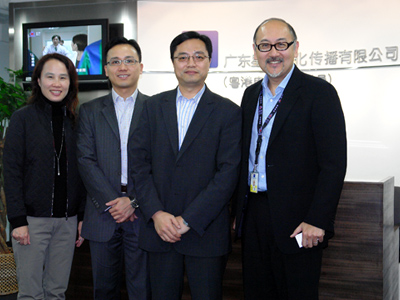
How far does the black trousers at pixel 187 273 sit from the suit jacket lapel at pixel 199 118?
1.65 feet

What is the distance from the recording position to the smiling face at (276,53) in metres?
2.03

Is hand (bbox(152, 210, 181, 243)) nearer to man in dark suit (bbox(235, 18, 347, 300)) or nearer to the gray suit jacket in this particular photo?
man in dark suit (bbox(235, 18, 347, 300))

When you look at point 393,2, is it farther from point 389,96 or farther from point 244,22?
point 244,22

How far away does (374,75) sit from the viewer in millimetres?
4531

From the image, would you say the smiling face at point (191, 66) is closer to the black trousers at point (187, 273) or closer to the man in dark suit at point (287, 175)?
the man in dark suit at point (287, 175)

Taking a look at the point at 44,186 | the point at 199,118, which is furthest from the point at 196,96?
the point at 44,186

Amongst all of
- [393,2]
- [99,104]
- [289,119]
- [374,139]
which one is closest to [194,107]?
[289,119]

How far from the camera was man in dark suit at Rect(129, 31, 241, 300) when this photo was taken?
200 centimetres

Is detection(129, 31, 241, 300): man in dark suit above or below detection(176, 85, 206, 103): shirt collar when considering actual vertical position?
below

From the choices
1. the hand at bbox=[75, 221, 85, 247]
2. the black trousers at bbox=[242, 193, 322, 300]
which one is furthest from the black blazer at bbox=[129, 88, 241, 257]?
the hand at bbox=[75, 221, 85, 247]

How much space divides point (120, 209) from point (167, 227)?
43 centimetres

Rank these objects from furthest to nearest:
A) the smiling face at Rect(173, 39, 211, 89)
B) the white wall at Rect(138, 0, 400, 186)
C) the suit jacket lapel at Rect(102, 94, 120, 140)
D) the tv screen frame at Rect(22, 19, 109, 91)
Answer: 1. the tv screen frame at Rect(22, 19, 109, 91)
2. the white wall at Rect(138, 0, 400, 186)
3. the suit jacket lapel at Rect(102, 94, 120, 140)
4. the smiling face at Rect(173, 39, 211, 89)

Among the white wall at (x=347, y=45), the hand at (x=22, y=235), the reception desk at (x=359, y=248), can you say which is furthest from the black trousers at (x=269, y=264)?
the white wall at (x=347, y=45)

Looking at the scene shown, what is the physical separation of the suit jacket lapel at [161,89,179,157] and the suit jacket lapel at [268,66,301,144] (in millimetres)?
463
